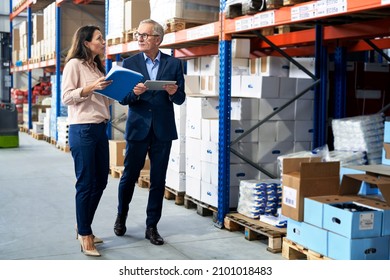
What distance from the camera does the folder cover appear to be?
404 centimetres

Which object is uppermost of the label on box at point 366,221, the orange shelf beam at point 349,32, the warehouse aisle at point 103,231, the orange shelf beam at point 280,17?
the orange shelf beam at point 349,32

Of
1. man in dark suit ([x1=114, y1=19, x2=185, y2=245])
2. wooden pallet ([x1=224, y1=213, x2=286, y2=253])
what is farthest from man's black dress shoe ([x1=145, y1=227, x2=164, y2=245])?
wooden pallet ([x1=224, y1=213, x2=286, y2=253])

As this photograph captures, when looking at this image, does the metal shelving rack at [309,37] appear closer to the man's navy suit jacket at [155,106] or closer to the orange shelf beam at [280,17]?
the orange shelf beam at [280,17]

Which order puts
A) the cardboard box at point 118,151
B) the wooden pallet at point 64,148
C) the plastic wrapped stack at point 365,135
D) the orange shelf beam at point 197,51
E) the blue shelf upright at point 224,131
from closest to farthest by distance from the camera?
the plastic wrapped stack at point 365,135 < the blue shelf upright at point 224,131 < the orange shelf beam at point 197,51 < the cardboard box at point 118,151 < the wooden pallet at point 64,148

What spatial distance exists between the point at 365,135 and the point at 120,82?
2.42 meters

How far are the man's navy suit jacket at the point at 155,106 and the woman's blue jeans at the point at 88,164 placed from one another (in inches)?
15.1

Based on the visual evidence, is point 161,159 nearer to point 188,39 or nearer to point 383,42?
point 188,39

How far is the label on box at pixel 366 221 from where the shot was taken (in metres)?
3.72

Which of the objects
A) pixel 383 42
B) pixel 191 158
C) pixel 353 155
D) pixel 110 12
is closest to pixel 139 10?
pixel 110 12

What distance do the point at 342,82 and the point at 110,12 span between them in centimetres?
423

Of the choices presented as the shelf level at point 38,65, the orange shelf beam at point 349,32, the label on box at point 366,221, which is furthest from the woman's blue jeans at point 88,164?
the shelf level at point 38,65

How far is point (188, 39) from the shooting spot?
6.16m

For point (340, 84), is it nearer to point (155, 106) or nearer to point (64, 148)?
point (155, 106)

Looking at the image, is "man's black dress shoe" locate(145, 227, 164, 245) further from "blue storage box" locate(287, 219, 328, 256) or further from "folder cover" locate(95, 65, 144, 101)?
"folder cover" locate(95, 65, 144, 101)
